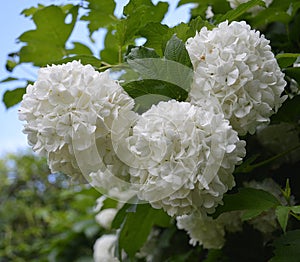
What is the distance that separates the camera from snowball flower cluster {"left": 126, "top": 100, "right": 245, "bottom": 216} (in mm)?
784

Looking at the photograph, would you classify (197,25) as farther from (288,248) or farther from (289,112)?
(288,248)

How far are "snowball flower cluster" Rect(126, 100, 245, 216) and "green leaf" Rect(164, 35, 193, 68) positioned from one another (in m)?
0.10

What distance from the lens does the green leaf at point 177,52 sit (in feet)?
2.86

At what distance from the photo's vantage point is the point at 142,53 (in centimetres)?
92

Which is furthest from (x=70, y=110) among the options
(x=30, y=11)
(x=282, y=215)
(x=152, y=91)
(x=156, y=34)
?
(x=30, y=11)

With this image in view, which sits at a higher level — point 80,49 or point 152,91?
point 152,91

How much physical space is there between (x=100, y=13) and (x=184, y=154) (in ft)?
1.90

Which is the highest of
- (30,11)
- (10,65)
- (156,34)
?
(156,34)

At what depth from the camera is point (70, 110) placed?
2.69 feet

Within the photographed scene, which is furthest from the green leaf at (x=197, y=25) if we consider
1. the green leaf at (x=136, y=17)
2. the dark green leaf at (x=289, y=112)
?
the dark green leaf at (x=289, y=112)

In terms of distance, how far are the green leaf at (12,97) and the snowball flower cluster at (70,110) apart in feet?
1.71

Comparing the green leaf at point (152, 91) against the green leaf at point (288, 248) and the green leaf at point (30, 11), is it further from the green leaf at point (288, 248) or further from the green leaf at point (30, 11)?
the green leaf at point (30, 11)

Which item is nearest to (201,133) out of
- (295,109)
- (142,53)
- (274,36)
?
(142,53)

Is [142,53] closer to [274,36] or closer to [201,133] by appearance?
[201,133]
